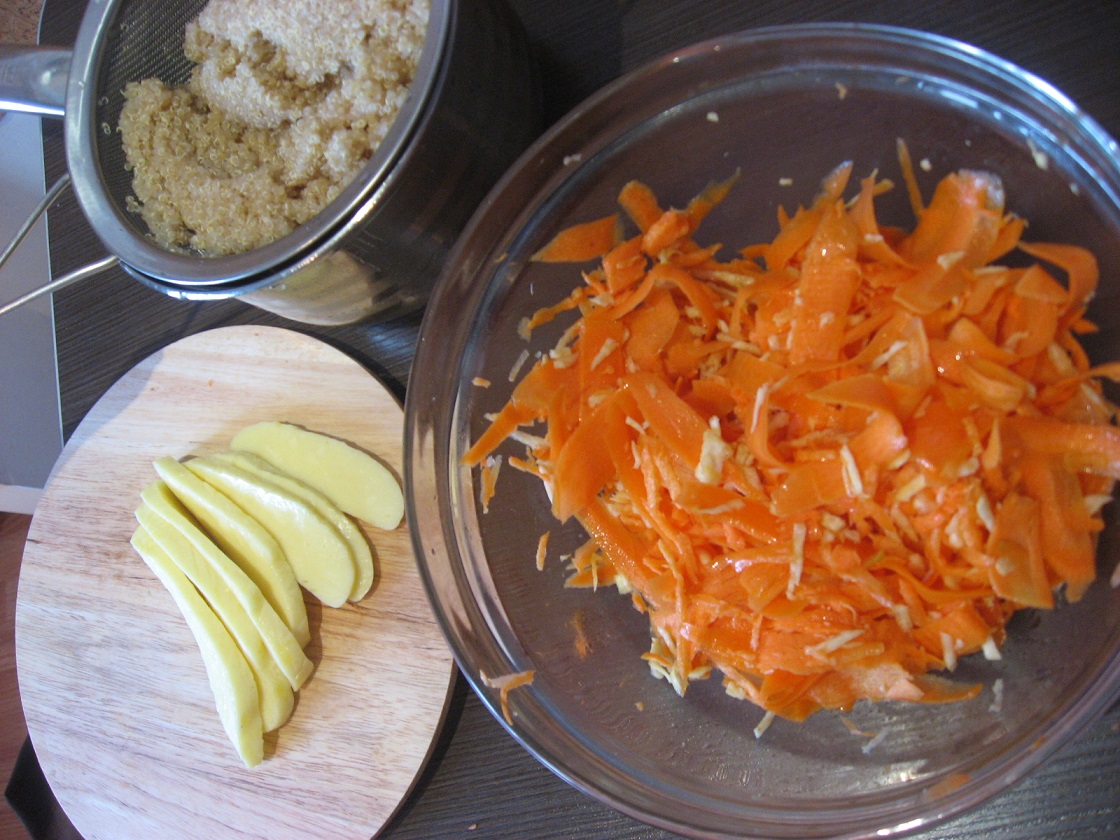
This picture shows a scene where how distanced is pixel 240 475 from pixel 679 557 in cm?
69

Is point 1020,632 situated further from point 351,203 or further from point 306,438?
point 306,438

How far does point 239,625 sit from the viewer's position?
1170mm

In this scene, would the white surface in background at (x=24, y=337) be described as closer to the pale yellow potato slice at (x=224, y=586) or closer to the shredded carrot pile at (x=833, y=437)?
the pale yellow potato slice at (x=224, y=586)

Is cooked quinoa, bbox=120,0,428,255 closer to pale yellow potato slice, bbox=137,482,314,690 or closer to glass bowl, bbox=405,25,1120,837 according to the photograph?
glass bowl, bbox=405,25,1120,837

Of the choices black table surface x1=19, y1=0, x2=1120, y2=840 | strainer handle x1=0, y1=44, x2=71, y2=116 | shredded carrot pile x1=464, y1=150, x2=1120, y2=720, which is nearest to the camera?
shredded carrot pile x1=464, y1=150, x2=1120, y2=720

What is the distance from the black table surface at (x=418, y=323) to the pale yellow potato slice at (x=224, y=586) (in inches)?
9.7

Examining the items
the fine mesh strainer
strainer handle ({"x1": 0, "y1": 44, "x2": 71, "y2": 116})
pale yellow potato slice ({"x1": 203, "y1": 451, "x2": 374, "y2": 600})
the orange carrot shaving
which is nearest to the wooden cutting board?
pale yellow potato slice ({"x1": 203, "y1": 451, "x2": 374, "y2": 600})

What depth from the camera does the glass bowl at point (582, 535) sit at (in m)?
0.83

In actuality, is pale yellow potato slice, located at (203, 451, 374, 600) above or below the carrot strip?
below

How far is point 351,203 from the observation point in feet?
2.72

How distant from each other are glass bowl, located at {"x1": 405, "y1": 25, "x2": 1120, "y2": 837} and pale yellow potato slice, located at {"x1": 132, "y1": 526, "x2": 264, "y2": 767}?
39 cm

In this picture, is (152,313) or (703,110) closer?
(703,110)

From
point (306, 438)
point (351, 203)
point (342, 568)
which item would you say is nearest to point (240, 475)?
point (306, 438)

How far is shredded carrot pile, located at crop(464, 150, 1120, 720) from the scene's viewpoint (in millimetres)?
789
